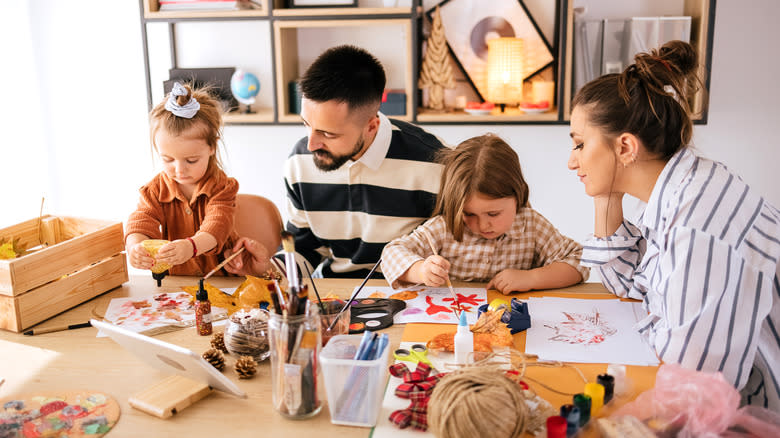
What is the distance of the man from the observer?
5.89ft

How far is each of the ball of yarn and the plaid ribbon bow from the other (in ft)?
0.21

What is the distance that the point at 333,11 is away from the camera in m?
2.91

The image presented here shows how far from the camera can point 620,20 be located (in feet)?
9.49

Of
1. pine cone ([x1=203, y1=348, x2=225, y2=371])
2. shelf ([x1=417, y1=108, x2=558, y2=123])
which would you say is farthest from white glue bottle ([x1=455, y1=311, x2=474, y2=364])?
shelf ([x1=417, y1=108, x2=558, y2=123])

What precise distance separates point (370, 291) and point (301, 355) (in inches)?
24.3

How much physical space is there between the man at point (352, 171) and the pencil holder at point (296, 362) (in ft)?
2.50

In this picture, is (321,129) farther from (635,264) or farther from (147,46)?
(147,46)

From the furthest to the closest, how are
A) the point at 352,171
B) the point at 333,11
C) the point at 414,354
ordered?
1. the point at 333,11
2. the point at 352,171
3. the point at 414,354

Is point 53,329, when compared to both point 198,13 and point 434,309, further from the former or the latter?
point 198,13

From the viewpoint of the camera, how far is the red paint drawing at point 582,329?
4.22 feet

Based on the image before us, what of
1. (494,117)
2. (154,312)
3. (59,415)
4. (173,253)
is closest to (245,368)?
(59,415)

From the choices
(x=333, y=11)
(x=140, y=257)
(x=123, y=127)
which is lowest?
(x=140, y=257)

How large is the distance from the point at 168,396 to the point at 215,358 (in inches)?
5.4

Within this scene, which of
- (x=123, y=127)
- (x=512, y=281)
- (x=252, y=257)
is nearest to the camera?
(x=512, y=281)
